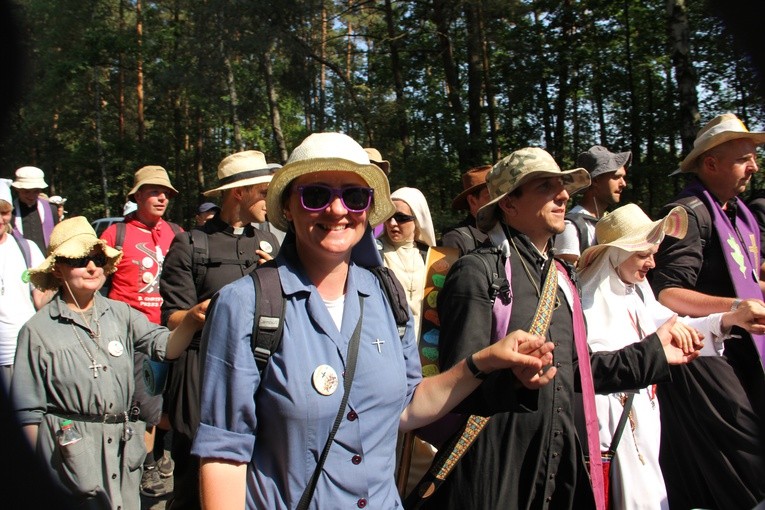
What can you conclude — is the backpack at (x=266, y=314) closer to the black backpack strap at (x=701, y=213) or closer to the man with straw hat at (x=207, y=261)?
the man with straw hat at (x=207, y=261)

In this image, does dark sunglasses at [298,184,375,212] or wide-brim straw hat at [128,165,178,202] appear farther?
wide-brim straw hat at [128,165,178,202]

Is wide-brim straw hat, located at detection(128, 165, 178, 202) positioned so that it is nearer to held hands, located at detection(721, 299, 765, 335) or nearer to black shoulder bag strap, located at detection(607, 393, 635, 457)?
black shoulder bag strap, located at detection(607, 393, 635, 457)

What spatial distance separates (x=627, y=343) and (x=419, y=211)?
6.97 feet

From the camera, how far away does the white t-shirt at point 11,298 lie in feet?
17.3

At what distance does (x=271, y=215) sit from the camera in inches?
98.2

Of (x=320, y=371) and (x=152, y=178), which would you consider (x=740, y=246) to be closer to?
(x=320, y=371)

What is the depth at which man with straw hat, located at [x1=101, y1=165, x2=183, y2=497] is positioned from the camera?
5.86m

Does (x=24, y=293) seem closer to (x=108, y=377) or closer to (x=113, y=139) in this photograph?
(x=108, y=377)

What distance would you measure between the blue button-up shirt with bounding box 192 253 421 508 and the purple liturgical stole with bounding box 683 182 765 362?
287cm

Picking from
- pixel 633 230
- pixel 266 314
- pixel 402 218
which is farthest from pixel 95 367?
pixel 633 230

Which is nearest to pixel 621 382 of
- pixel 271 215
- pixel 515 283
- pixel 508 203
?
pixel 515 283

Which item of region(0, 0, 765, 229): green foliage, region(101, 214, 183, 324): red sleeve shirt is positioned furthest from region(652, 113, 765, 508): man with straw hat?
region(0, 0, 765, 229): green foliage

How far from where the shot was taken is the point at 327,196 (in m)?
2.27

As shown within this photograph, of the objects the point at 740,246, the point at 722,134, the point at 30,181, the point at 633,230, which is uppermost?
the point at 30,181
